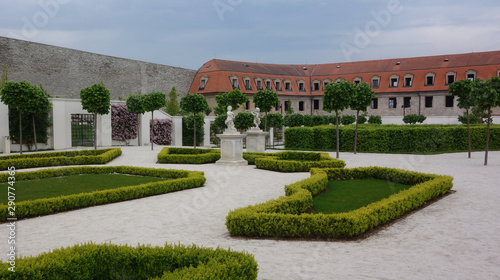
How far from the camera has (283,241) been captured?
6.18m

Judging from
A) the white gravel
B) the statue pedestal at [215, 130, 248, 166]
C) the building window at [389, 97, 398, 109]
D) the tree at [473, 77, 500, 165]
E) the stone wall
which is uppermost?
the stone wall

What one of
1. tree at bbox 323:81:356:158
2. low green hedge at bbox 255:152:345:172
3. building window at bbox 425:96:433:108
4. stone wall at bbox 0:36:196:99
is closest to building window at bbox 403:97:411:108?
building window at bbox 425:96:433:108

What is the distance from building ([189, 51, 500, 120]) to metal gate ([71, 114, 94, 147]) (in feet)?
66.5

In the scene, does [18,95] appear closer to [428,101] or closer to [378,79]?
[378,79]

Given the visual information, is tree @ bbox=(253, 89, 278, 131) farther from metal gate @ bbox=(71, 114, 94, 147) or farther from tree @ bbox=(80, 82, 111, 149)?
metal gate @ bbox=(71, 114, 94, 147)

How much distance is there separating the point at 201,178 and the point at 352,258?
6.58m

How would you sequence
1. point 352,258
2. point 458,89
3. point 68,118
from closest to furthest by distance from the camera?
point 352,258 < point 458,89 < point 68,118

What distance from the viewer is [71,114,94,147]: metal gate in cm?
2574

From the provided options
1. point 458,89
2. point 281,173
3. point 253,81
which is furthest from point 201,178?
point 253,81

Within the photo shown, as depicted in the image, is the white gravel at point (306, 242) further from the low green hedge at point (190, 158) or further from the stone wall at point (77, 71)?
the stone wall at point (77, 71)

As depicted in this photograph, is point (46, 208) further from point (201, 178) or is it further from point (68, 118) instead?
point (68, 118)

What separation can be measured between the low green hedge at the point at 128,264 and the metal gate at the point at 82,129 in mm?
23159

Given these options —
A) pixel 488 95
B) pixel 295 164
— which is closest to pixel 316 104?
pixel 488 95

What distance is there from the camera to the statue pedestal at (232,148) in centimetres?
1625
